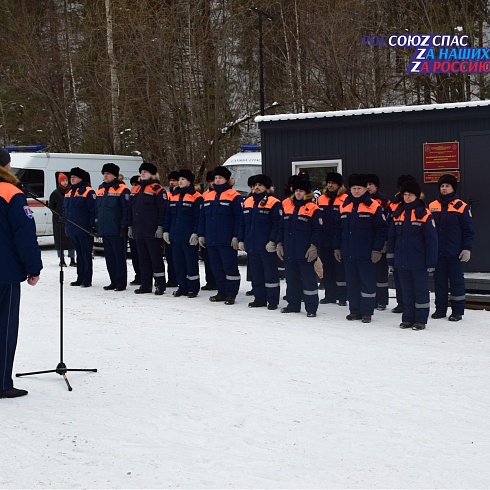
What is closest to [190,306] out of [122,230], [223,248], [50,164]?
[223,248]

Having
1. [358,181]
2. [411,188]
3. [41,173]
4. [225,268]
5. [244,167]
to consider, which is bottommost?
[225,268]

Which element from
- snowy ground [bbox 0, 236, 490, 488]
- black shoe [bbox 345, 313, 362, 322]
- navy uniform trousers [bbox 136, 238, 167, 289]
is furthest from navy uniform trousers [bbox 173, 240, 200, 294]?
black shoe [bbox 345, 313, 362, 322]

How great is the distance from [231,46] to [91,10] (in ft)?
28.2

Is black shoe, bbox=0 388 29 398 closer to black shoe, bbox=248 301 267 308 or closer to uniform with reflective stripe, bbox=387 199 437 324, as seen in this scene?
uniform with reflective stripe, bbox=387 199 437 324

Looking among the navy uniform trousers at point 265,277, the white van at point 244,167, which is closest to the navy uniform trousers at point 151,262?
the navy uniform trousers at point 265,277

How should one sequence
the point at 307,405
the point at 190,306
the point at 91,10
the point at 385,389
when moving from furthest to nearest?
the point at 91,10 → the point at 190,306 → the point at 385,389 → the point at 307,405

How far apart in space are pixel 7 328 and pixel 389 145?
27.1ft

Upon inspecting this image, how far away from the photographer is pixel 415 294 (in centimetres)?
949

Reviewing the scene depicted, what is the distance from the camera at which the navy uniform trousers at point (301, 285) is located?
1032 cm

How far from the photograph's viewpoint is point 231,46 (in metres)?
26.0

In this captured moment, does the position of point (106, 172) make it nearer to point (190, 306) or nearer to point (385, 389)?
point (190, 306)

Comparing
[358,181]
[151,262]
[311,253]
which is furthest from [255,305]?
[358,181]

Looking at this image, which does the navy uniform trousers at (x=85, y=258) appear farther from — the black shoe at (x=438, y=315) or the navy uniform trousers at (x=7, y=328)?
the navy uniform trousers at (x=7, y=328)

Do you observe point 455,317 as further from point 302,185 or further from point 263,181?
point 263,181
